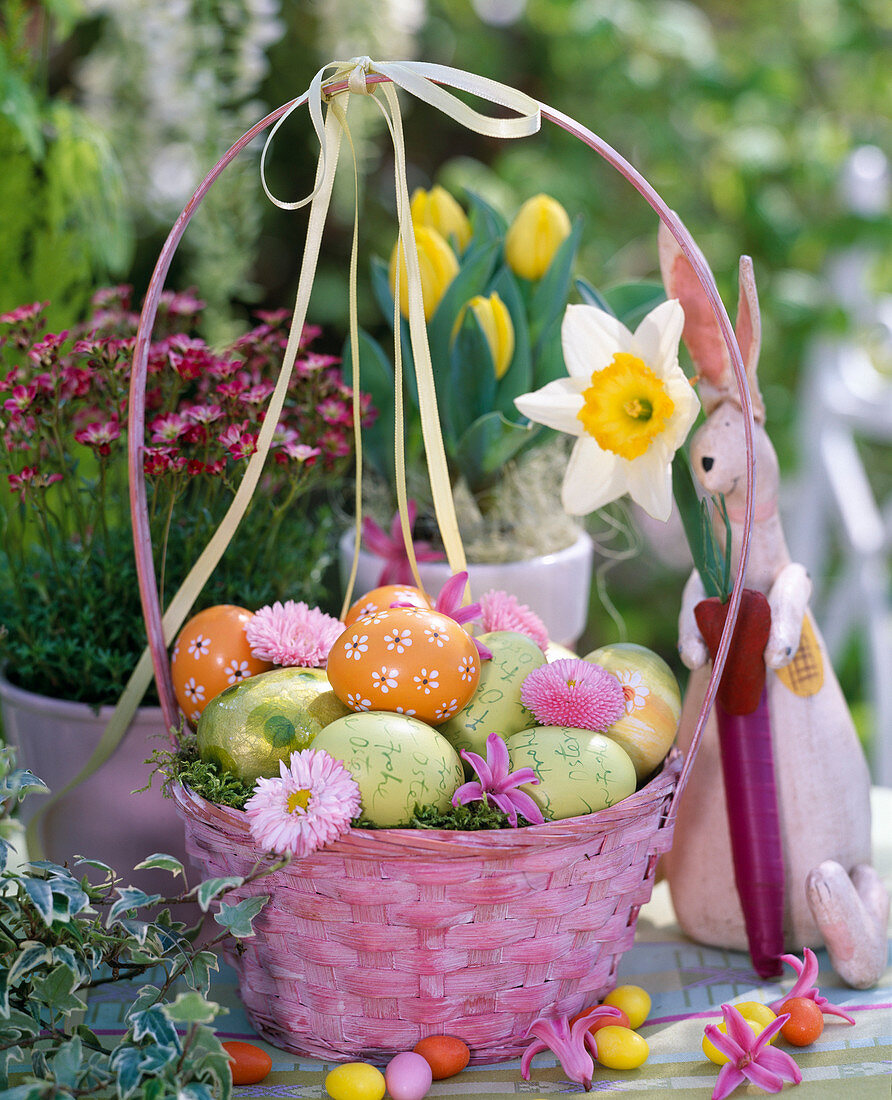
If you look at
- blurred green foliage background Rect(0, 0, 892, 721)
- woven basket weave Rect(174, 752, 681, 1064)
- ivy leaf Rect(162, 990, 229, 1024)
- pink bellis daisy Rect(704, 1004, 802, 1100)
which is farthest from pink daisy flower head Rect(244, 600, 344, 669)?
blurred green foliage background Rect(0, 0, 892, 721)

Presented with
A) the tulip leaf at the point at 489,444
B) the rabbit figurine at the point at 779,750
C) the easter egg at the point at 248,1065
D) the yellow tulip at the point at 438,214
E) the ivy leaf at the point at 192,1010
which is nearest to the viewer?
the ivy leaf at the point at 192,1010

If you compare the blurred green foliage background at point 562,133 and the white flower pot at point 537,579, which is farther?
the blurred green foliage background at point 562,133

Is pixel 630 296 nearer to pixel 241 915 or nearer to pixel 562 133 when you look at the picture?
pixel 241 915

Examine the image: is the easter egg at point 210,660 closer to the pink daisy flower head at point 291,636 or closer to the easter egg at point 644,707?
the pink daisy flower head at point 291,636

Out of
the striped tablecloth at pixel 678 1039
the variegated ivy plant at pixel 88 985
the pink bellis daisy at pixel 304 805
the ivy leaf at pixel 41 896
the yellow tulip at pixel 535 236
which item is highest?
the yellow tulip at pixel 535 236

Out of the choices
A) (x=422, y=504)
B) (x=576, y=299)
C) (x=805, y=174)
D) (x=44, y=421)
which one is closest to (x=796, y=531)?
(x=805, y=174)

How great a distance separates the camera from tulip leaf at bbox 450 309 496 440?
93 cm

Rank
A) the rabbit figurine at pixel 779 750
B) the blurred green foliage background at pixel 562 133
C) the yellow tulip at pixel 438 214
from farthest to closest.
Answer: the blurred green foliage background at pixel 562 133, the yellow tulip at pixel 438 214, the rabbit figurine at pixel 779 750

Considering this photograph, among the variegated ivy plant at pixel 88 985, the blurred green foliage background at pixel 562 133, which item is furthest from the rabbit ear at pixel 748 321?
the blurred green foliage background at pixel 562 133

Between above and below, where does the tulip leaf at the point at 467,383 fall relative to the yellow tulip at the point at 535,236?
below

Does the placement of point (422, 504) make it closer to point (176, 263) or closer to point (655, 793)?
point (655, 793)

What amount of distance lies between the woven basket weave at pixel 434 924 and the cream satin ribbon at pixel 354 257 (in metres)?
0.15

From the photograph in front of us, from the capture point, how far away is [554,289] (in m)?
0.98

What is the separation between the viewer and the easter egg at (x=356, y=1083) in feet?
2.10
